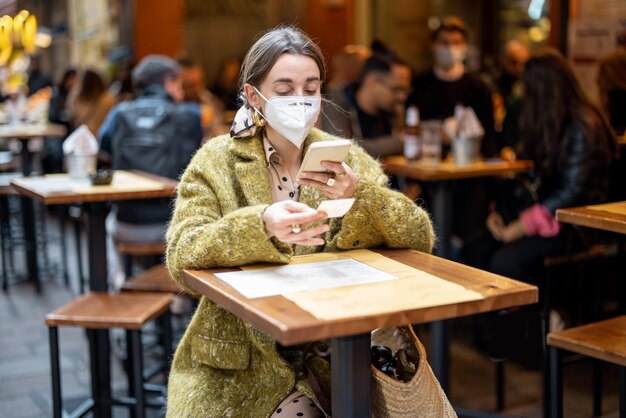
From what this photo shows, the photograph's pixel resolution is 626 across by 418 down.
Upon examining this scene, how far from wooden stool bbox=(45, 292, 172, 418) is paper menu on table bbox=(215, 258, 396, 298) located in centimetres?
124

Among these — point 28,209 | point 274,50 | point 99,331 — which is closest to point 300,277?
point 274,50

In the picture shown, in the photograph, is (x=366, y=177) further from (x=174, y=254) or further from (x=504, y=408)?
(x=504, y=408)

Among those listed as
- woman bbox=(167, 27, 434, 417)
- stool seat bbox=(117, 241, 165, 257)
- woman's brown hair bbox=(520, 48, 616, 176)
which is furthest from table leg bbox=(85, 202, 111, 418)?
woman's brown hair bbox=(520, 48, 616, 176)

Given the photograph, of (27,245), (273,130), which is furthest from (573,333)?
(27,245)

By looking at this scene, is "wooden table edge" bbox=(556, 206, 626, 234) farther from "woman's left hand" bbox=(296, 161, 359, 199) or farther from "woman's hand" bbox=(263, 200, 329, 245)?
"woman's hand" bbox=(263, 200, 329, 245)

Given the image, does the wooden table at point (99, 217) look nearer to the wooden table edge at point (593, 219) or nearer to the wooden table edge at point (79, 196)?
the wooden table edge at point (79, 196)

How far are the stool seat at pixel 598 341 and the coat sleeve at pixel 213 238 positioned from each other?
1125 mm

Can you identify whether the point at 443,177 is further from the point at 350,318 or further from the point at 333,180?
the point at 350,318

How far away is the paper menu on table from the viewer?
1865mm

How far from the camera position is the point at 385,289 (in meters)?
1.85

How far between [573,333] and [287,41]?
1.36 m

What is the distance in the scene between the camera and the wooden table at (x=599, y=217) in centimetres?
266

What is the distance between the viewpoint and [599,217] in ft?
8.95

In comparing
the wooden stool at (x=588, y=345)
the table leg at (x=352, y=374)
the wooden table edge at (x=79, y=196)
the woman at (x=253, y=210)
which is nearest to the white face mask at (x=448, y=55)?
the wooden table edge at (x=79, y=196)
